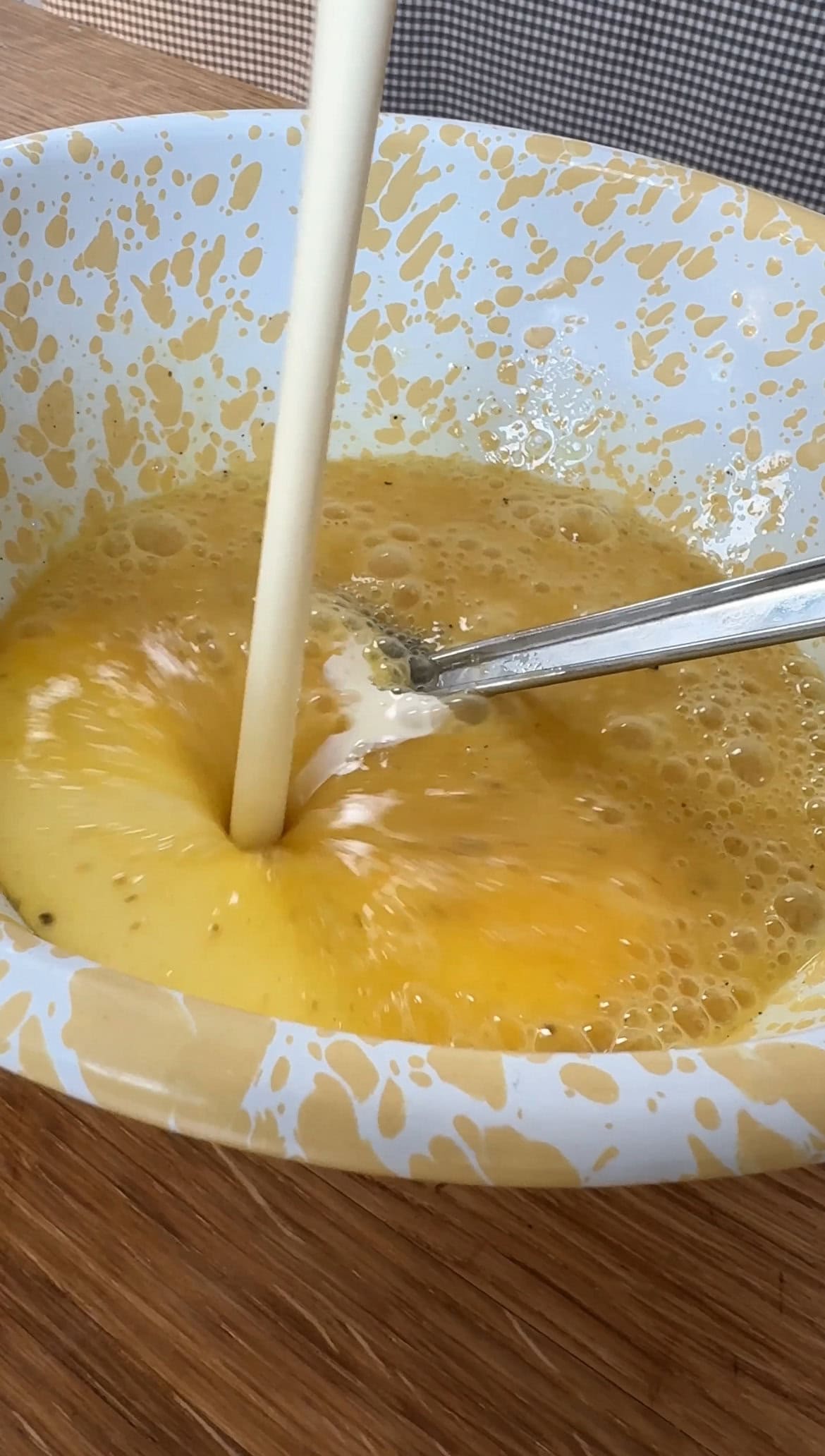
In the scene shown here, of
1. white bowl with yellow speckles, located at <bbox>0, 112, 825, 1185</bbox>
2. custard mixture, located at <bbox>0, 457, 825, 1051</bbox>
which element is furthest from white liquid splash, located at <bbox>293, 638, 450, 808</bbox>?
white bowl with yellow speckles, located at <bbox>0, 112, 825, 1185</bbox>

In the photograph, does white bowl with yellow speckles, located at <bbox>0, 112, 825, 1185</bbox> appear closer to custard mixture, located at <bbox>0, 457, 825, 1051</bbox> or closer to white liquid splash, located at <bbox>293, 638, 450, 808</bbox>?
custard mixture, located at <bbox>0, 457, 825, 1051</bbox>

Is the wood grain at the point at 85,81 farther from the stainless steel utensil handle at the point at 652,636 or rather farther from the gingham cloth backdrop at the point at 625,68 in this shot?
the stainless steel utensil handle at the point at 652,636

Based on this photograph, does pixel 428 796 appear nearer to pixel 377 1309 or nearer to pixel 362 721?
pixel 362 721

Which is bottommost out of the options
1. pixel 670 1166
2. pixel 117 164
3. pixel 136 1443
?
pixel 136 1443

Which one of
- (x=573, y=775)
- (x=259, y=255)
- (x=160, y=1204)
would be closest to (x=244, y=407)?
(x=259, y=255)

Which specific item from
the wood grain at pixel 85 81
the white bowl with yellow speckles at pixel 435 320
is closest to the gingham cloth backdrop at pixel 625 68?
the wood grain at pixel 85 81

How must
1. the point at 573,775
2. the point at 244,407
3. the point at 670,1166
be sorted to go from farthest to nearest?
the point at 244,407
the point at 573,775
the point at 670,1166

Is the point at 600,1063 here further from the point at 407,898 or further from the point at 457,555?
the point at 457,555
